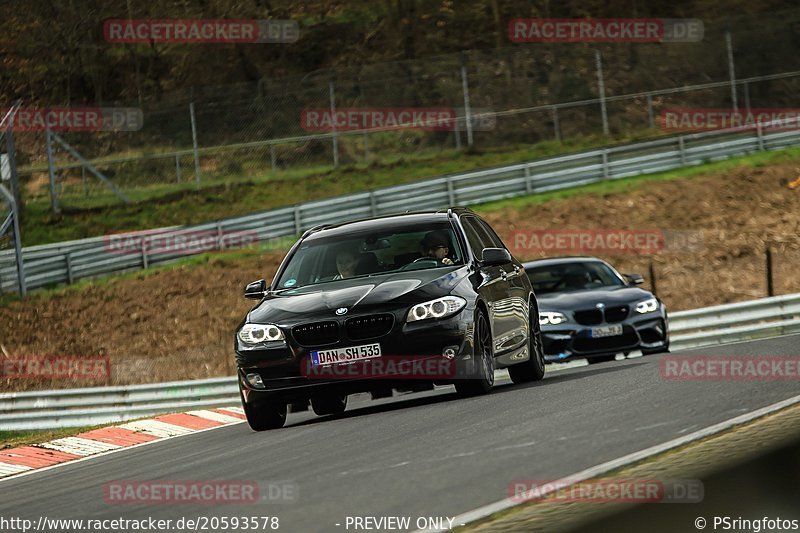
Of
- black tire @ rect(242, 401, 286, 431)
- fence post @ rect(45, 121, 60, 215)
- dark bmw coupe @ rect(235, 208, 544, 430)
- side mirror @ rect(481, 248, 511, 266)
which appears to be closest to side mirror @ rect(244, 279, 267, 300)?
dark bmw coupe @ rect(235, 208, 544, 430)

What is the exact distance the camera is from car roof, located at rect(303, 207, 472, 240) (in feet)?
39.8

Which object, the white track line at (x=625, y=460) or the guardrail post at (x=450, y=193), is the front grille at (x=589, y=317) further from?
the guardrail post at (x=450, y=193)

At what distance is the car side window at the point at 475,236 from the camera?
12.3 m

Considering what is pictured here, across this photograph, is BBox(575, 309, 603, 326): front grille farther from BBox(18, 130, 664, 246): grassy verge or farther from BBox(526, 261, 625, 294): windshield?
BBox(18, 130, 664, 246): grassy verge

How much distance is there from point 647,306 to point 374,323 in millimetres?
6579

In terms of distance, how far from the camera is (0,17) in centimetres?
5275

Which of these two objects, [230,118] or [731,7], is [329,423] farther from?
[731,7]

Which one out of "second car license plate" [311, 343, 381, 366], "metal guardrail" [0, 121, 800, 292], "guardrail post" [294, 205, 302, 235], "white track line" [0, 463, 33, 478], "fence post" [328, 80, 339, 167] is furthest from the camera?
"fence post" [328, 80, 339, 167]

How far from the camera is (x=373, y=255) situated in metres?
11.7

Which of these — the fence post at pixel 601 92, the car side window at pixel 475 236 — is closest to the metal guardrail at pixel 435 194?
the fence post at pixel 601 92

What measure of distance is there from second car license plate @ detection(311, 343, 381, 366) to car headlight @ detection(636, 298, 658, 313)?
6.53 m

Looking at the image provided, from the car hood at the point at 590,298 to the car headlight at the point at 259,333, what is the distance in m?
6.34

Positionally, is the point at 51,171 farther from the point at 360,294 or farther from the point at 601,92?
the point at 360,294
